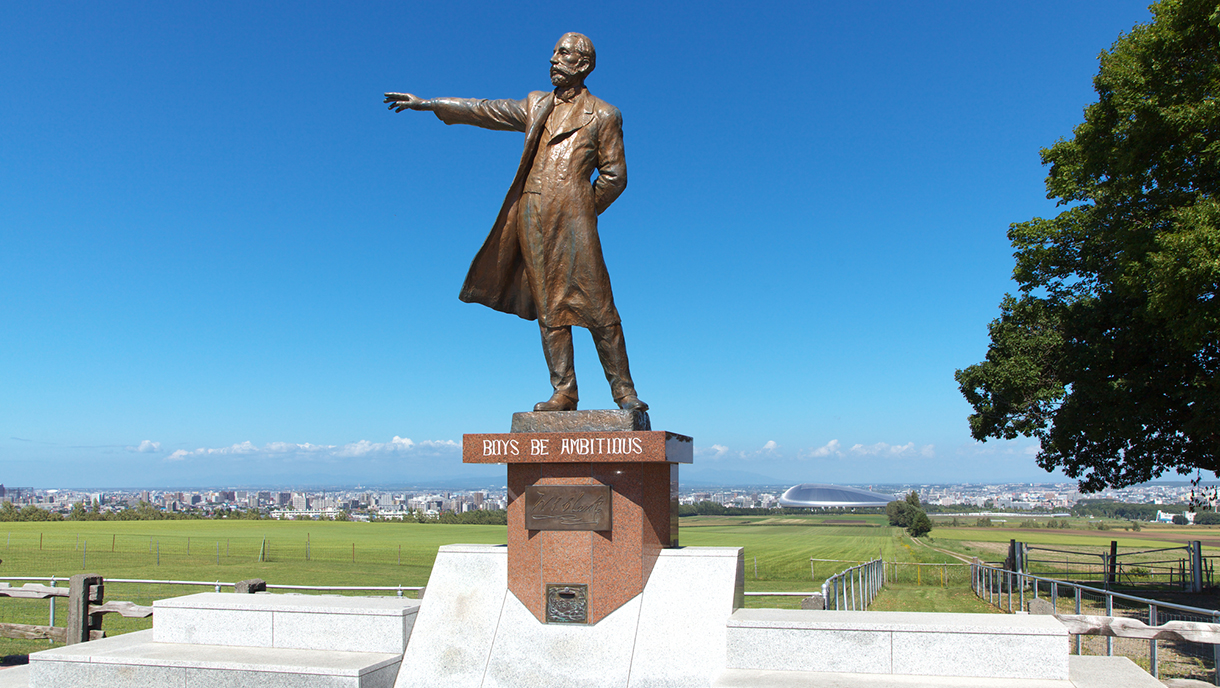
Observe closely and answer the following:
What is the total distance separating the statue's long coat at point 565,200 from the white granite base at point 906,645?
9.32 ft

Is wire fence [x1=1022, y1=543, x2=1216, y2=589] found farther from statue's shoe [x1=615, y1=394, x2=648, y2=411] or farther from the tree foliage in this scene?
the tree foliage

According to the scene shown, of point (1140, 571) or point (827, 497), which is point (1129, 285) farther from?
point (827, 497)

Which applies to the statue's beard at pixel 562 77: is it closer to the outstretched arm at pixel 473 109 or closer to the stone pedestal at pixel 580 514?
the outstretched arm at pixel 473 109

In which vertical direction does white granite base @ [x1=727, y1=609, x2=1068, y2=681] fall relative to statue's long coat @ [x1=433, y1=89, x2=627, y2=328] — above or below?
below

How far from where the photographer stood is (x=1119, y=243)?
46.6 ft

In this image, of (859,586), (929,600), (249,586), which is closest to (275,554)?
(859,586)

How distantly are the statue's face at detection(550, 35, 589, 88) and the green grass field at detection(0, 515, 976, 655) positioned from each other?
32.8 ft

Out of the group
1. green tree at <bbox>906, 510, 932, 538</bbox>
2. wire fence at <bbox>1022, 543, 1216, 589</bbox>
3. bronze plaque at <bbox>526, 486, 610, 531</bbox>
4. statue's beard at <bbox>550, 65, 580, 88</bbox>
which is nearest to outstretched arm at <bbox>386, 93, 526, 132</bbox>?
statue's beard at <bbox>550, 65, 580, 88</bbox>

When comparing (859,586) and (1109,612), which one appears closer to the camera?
(1109,612)

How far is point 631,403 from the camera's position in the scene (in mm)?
6648

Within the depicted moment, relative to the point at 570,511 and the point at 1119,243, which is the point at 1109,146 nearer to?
the point at 1119,243

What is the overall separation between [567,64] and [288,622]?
17.1ft

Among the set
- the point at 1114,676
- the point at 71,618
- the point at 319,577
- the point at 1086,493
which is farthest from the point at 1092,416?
the point at 319,577

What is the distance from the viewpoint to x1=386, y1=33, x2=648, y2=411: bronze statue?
680cm
